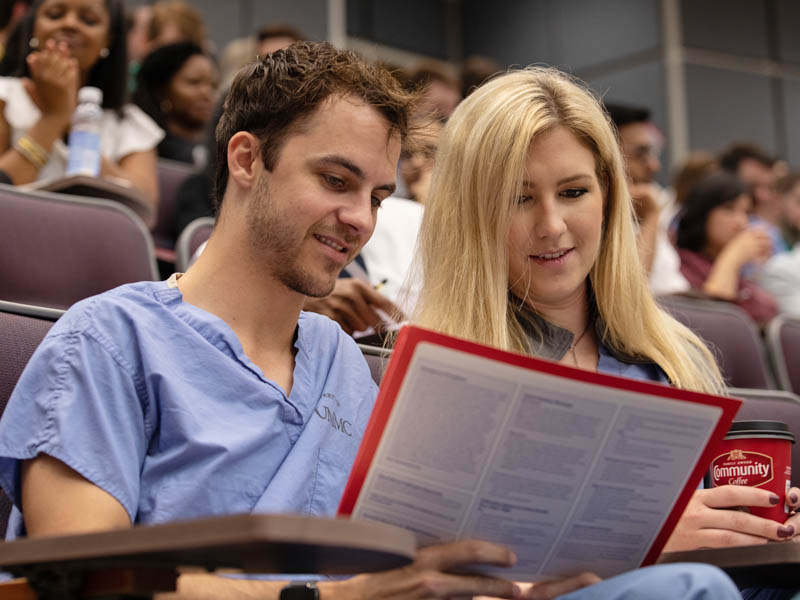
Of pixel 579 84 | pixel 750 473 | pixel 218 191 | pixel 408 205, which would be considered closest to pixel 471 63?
pixel 408 205

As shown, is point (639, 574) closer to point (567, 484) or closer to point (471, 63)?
point (567, 484)

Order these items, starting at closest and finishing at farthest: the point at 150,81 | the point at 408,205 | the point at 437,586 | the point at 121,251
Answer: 1. the point at 437,586
2. the point at 121,251
3. the point at 408,205
4. the point at 150,81

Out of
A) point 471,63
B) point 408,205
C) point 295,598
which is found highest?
point 471,63

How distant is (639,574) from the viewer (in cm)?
91

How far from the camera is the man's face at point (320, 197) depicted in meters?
1.21

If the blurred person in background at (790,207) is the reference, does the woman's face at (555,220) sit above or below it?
below

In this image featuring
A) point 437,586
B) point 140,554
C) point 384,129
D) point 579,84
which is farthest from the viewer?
point 579,84

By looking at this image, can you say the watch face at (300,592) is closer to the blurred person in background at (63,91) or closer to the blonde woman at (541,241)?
the blonde woman at (541,241)

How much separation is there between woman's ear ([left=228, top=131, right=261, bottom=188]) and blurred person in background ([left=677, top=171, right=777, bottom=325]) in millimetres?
2300

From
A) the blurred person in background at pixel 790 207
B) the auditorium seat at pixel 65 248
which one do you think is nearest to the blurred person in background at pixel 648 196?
the blurred person in background at pixel 790 207

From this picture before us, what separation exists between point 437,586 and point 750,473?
0.40 m

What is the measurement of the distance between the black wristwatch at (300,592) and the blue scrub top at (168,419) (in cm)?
18

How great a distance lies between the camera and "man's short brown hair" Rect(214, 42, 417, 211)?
1.25 meters

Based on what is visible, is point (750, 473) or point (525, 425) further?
point (750, 473)
